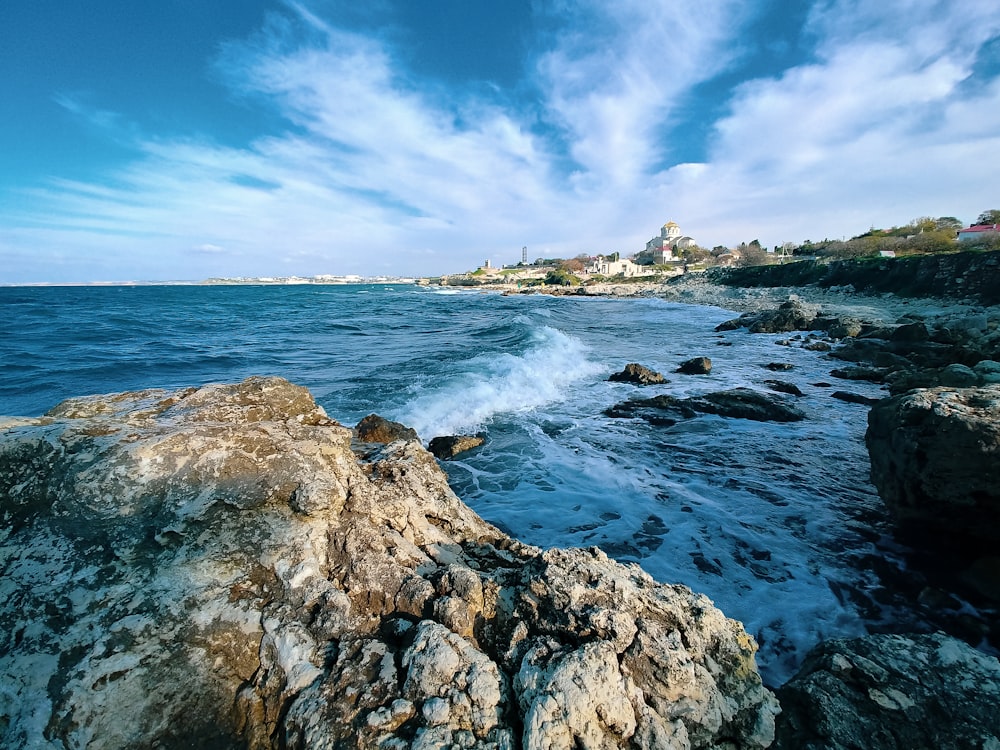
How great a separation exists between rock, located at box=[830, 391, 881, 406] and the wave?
21.2 feet

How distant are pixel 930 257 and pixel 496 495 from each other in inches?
1488

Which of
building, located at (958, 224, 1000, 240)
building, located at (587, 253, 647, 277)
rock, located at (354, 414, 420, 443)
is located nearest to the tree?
building, located at (958, 224, 1000, 240)

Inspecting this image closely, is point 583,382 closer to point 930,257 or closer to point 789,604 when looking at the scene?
point 789,604

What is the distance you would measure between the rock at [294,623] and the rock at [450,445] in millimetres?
5154

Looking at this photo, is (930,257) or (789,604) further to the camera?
(930,257)

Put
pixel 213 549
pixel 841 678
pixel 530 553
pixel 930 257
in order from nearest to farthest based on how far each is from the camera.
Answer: pixel 841 678
pixel 213 549
pixel 530 553
pixel 930 257

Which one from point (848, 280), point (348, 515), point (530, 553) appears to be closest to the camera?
point (348, 515)

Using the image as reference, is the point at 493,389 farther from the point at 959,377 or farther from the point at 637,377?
the point at 959,377

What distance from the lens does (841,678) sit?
2135mm

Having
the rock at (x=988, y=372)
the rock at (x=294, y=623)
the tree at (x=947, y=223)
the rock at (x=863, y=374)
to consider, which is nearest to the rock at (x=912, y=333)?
the rock at (x=863, y=374)

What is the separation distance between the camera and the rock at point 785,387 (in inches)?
445

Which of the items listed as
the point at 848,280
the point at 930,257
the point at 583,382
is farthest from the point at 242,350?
the point at 848,280

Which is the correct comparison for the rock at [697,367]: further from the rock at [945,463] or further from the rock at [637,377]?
the rock at [945,463]

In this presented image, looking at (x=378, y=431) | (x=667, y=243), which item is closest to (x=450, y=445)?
(x=378, y=431)
